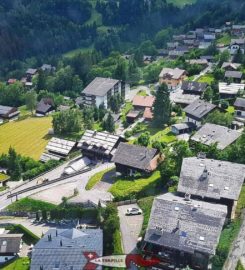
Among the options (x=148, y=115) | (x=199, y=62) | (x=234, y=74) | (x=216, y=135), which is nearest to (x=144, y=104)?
(x=148, y=115)

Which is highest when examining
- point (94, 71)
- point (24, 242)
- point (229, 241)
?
point (229, 241)

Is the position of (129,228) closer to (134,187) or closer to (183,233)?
(183,233)

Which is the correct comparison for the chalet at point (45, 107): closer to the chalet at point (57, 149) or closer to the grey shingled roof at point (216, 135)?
the chalet at point (57, 149)

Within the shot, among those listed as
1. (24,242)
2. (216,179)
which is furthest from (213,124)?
(24,242)

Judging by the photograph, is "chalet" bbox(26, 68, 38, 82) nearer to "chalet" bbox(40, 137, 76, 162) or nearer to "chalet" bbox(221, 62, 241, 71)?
"chalet" bbox(221, 62, 241, 71)

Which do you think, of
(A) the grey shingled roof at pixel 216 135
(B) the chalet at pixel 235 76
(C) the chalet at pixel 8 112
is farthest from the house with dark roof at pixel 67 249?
(C) the chalet at pixel 8 112

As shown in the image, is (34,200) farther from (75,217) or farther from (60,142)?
(60,142)
